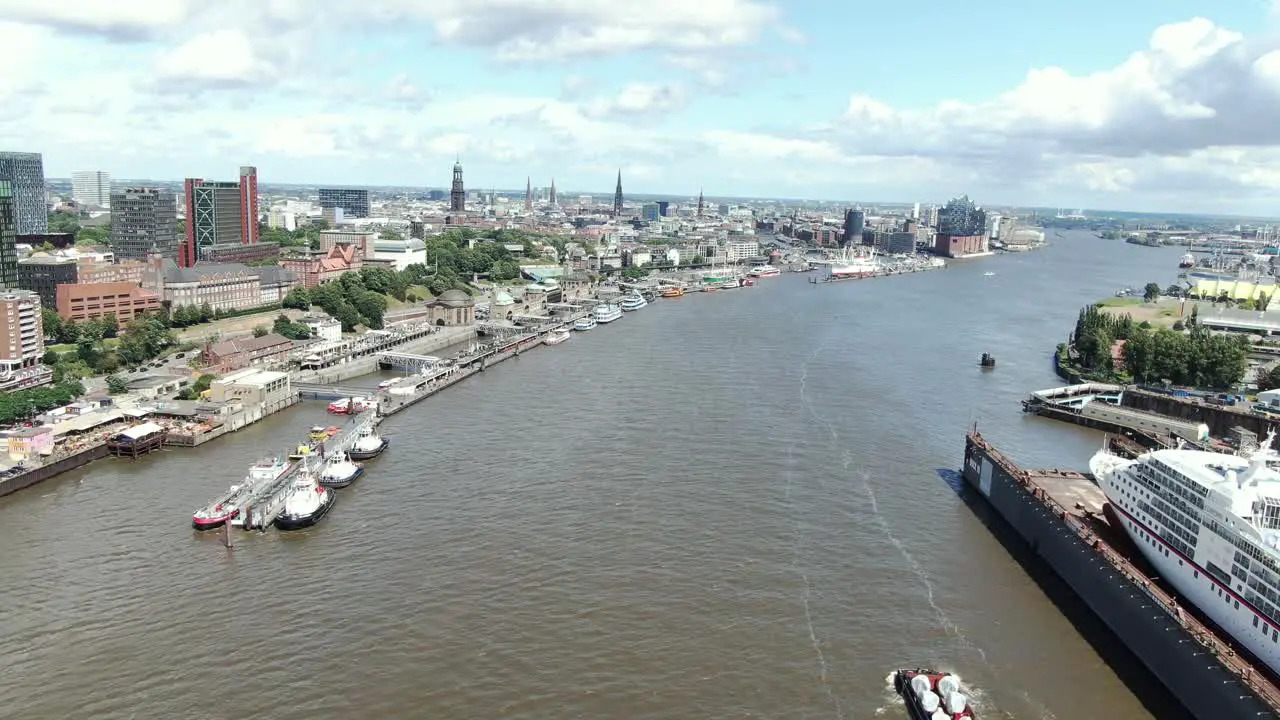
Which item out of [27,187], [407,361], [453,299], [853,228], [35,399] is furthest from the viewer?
[853,228]

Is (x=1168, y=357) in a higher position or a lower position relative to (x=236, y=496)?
higher

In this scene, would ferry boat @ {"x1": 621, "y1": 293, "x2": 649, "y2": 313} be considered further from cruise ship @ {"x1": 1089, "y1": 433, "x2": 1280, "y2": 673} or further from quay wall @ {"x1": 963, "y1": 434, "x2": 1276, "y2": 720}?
cruise ship @ {"x1": 1089, "y1": 433, "x2": 1280, "y2": 673}

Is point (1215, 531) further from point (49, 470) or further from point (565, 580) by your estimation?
point (49, 470)

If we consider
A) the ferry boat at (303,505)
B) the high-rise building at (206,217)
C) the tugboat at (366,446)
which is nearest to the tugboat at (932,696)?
the ferry boat at (303,505)

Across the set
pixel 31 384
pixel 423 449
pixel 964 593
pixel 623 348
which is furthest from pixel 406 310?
pixel 964 593

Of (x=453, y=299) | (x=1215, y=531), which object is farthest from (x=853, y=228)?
(x=1215, y=531)

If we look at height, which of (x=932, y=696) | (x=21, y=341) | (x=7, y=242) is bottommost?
(x=932, y=696)
